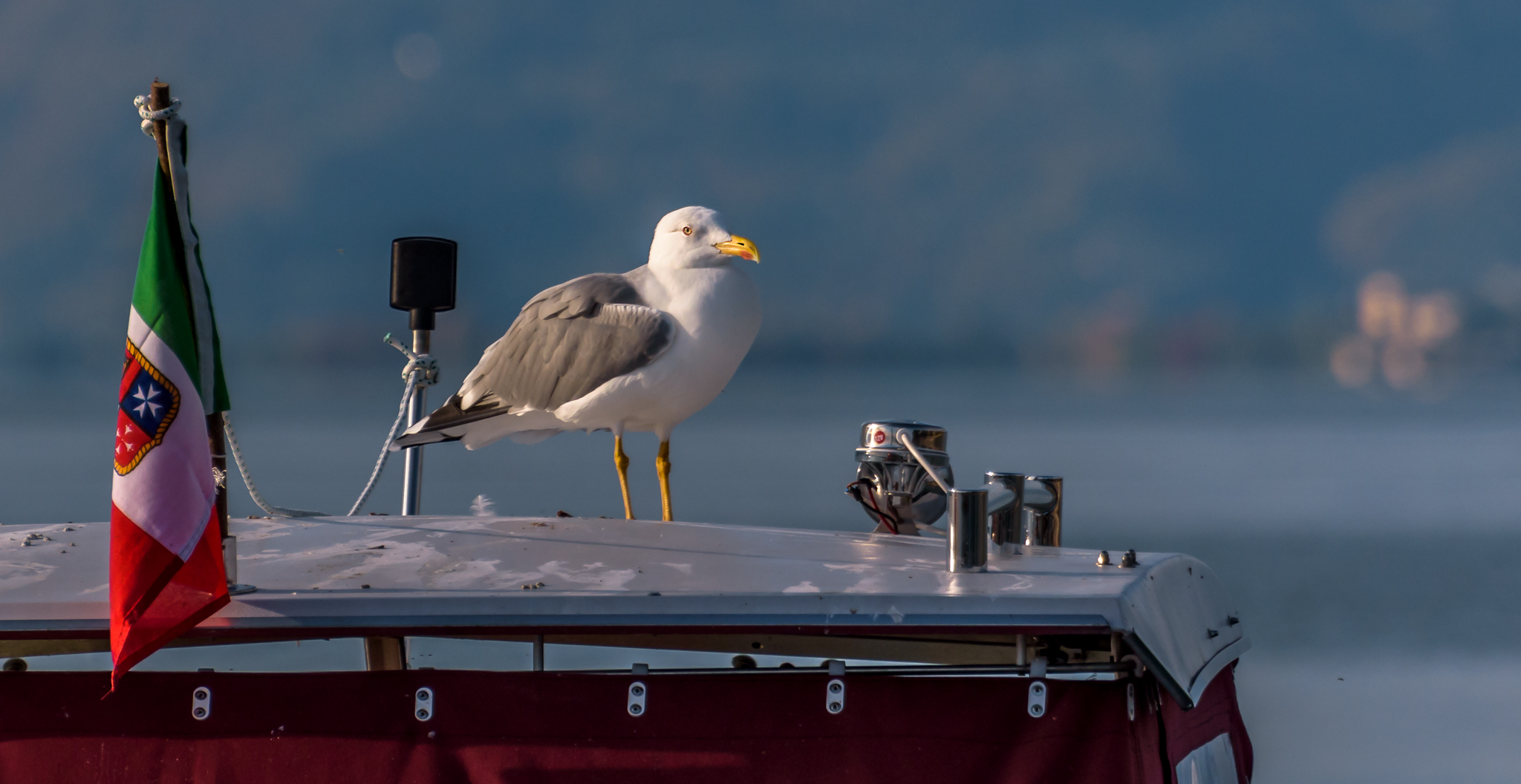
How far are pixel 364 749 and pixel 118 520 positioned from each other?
731 millimetres

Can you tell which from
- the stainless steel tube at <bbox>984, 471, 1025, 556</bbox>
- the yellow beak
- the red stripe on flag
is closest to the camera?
the red stripe on flag

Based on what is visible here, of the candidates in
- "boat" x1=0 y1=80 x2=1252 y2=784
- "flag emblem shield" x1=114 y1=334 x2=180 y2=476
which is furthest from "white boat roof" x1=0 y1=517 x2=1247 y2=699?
"flag emblem shield" x1=114 y1=334 x2=180 y2=476

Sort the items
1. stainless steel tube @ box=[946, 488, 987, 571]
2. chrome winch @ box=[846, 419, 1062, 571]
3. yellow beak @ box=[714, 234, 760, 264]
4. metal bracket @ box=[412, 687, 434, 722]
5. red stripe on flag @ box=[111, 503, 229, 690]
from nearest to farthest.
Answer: red stripe on flag @ box=[111, 503, 229, 690] < metal bracket @ box=[412, 687, 434, 722] < stainless steel tube @ box=[946, 488, 987, 571] < chrome winch @ box=[846, 419, 1062, 571] < yellow beak @ box=[714, 234, 760, 264]

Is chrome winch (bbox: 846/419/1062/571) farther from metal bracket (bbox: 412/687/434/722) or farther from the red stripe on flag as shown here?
the red stripe on flag

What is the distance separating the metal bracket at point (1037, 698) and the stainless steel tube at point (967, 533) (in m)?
0.36

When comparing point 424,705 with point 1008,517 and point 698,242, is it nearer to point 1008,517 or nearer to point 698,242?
point 1008,517

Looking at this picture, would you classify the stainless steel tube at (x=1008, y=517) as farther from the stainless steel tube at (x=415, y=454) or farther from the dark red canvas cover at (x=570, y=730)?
the stainless steel tube at (x=415, y=454)

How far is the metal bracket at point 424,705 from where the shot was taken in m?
3.27

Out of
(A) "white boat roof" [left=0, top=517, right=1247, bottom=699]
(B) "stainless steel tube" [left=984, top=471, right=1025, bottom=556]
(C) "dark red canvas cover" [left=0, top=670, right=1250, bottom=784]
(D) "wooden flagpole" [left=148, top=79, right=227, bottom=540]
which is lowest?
(C) "dark red canvas cover" [left=0, top=670, right=1250, bottom=784]

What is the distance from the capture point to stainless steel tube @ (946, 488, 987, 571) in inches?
134

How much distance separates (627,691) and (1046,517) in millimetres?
1744

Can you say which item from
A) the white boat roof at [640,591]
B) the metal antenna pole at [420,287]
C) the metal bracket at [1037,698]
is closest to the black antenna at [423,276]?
the metal antenna pole at [420,287]

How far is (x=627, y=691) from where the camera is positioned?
10.6ft

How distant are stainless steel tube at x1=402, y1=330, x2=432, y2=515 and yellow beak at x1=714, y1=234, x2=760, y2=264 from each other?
1.31 metres
